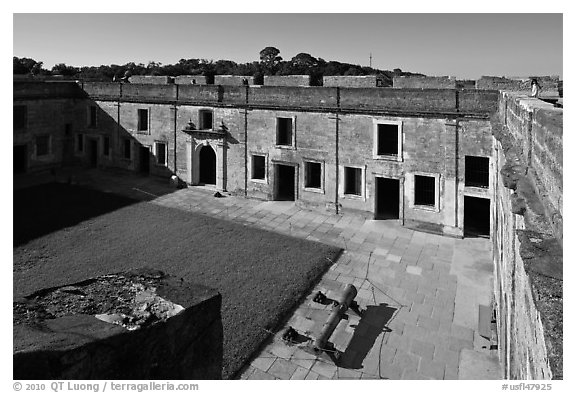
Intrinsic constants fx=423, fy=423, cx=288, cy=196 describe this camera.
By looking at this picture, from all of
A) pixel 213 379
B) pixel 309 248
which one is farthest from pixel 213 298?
pixel 309 248

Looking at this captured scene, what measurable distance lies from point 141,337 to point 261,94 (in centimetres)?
1898

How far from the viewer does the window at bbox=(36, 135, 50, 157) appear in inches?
1065

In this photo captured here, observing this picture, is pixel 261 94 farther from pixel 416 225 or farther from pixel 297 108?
pixel 416 225

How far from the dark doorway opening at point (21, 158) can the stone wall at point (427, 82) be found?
22540 millimetres

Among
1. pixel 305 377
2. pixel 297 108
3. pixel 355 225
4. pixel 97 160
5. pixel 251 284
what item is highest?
pixel 297 108

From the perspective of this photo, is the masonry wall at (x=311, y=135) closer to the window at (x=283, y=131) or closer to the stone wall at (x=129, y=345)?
the window at (x=283, y=131)

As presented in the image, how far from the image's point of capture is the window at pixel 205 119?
24.1m

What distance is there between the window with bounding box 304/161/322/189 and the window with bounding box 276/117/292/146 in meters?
1.57

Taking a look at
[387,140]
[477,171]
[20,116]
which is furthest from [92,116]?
[477,171]

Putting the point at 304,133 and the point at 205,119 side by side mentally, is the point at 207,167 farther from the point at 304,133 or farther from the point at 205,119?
the point at 304,133

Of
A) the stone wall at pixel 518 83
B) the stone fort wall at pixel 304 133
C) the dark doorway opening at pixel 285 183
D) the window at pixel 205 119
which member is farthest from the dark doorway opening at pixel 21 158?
the stone wall at pixel 518 83

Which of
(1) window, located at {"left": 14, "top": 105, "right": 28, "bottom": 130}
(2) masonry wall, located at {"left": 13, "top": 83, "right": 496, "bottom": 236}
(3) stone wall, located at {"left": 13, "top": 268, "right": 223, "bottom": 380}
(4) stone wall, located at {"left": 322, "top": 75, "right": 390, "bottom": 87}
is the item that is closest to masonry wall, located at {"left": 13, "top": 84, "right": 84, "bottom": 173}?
(1) window, located at {"left": 14, "top": 105, "right": 28, "bottom": 130}

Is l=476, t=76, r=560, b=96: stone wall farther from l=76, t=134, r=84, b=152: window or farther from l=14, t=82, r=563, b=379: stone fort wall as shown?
l=76, t=134, r=84, b=152: window

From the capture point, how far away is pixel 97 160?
28.4m
